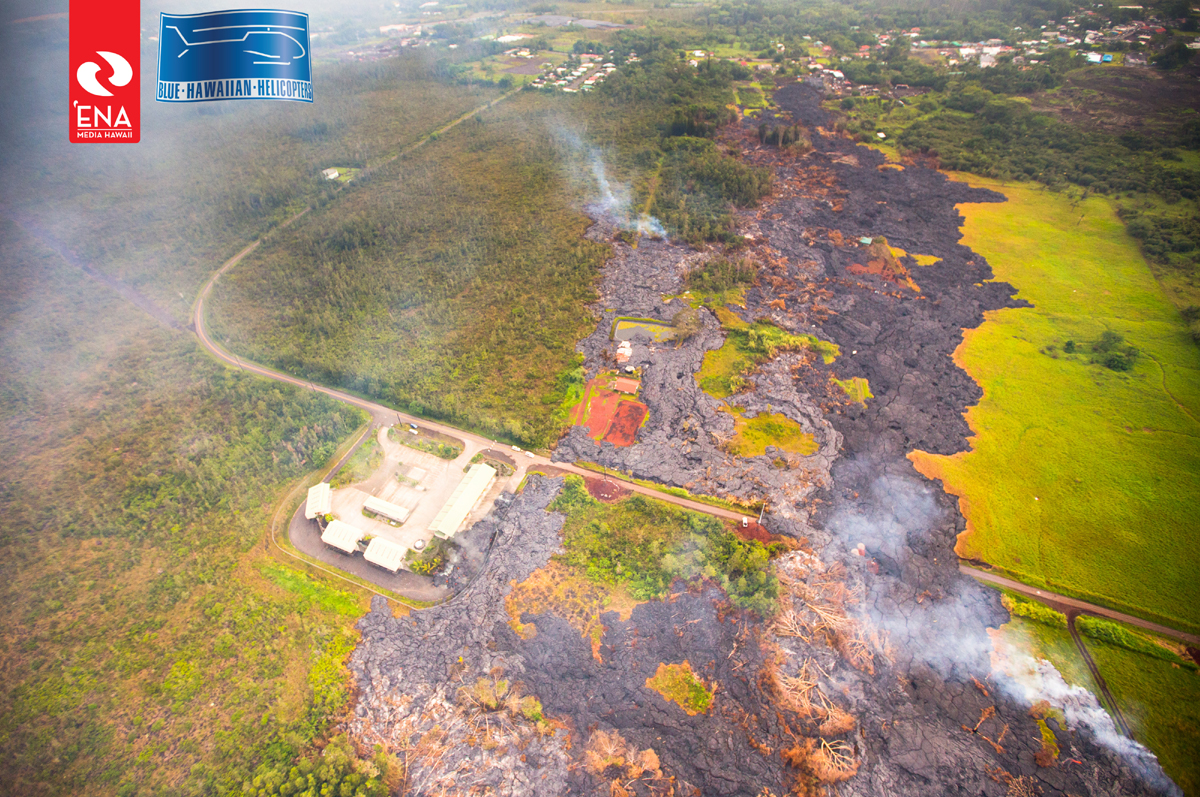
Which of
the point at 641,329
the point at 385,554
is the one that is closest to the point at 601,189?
the point at 641,329

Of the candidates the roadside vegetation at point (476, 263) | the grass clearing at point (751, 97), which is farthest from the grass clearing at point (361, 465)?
the grass clearing at point (751, 97)

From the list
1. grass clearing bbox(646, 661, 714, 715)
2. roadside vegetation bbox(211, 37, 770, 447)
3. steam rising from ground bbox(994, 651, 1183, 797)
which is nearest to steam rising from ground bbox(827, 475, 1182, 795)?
steam rising from ground bbox(994, 651, 1183, 797)

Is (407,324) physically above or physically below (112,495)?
above

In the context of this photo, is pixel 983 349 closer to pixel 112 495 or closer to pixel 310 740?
pixel 310 740

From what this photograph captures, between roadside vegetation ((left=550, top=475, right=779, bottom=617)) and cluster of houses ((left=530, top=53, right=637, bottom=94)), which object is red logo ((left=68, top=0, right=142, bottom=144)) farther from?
cluster of houses ((left=530, top=53, right=637, bottom=94))

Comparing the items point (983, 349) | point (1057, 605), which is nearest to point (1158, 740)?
point (1057, 605)

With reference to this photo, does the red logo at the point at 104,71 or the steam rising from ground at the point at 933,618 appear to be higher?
the red logo at the point at 104,71

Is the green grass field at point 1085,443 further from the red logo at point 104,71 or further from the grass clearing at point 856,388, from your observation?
the red logo at point 104,71
